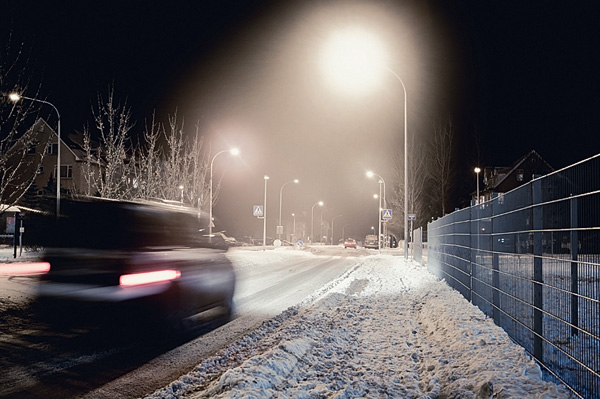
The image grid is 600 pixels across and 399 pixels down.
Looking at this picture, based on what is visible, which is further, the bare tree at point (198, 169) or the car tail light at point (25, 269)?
the bare tree at point (198, 169)

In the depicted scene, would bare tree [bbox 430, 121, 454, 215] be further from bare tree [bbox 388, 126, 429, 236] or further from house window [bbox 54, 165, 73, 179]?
house window [bbox 54, 165, 73, 179]

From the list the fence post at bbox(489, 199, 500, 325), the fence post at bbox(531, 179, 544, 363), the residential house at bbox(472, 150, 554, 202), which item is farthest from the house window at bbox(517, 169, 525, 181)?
the fence post at bbox(531, 179, 544, 363)

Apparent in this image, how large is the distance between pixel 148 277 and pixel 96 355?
1679 mm

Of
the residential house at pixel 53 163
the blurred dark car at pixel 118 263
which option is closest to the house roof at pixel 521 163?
the residential house at pixel 53 163

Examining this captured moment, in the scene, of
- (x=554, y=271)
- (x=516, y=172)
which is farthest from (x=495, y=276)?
(x=516, y=172)

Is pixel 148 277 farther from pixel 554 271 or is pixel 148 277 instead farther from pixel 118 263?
pixel 554 271

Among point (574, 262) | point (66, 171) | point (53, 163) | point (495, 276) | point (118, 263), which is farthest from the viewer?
point (66, 171)

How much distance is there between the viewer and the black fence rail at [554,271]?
12.9 ft

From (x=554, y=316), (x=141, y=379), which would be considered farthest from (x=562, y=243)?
(x=141, y=379)

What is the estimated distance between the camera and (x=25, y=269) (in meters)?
8.02

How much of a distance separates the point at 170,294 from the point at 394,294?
6.07 metres

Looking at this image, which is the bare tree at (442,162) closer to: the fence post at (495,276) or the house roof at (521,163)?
the house roof at (521,163)

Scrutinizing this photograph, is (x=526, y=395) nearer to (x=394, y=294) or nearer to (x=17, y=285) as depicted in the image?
(x=394, y=294)

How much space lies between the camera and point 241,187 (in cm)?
8750
